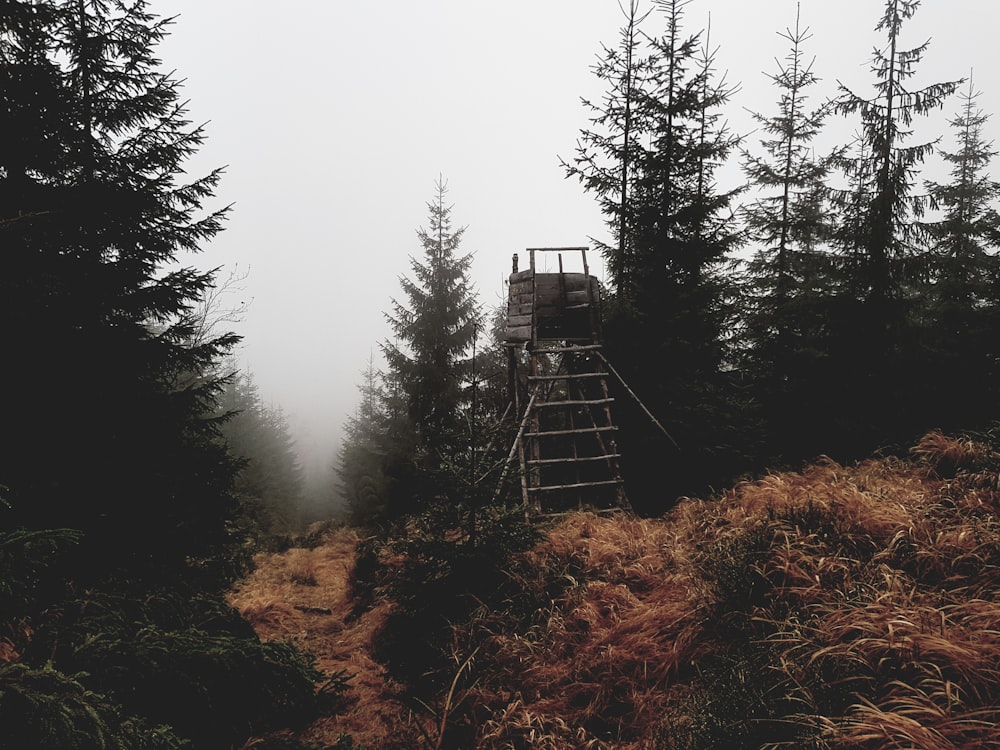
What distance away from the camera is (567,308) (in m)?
9.95

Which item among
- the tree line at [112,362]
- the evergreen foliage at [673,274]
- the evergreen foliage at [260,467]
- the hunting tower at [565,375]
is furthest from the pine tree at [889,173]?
the evergreen foliage at [260,467]

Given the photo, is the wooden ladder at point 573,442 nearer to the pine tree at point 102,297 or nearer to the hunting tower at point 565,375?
the hunting tower at point 565,375

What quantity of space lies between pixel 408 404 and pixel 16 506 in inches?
522

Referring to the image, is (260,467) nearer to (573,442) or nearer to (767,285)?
(573,442)

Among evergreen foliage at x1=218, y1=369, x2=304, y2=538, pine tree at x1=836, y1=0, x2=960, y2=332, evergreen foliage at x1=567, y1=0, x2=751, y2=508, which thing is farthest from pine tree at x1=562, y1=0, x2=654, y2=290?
evergreen foliage at x1=218, y1=369, x2=304, y2=538

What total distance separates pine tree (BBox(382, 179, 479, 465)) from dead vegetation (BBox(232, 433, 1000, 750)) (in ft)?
37.2

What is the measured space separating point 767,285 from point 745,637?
1473 centimetres

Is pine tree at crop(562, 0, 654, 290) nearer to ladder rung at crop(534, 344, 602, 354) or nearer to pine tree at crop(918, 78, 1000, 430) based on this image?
ladder rung at crop(534, 344, 602, 354)

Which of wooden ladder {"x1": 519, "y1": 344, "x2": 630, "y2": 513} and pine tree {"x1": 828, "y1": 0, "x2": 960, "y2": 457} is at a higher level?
pine tree {"x1": 828, "y1": 0, "x2": 960, "y2": 457}

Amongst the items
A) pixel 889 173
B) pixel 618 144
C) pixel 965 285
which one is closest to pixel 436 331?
pixel 618 144

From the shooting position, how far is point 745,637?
126 inches

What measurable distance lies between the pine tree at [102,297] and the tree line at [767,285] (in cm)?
663

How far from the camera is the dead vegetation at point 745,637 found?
2371 millimetres

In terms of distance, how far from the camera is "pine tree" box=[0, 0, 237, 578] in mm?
4727
